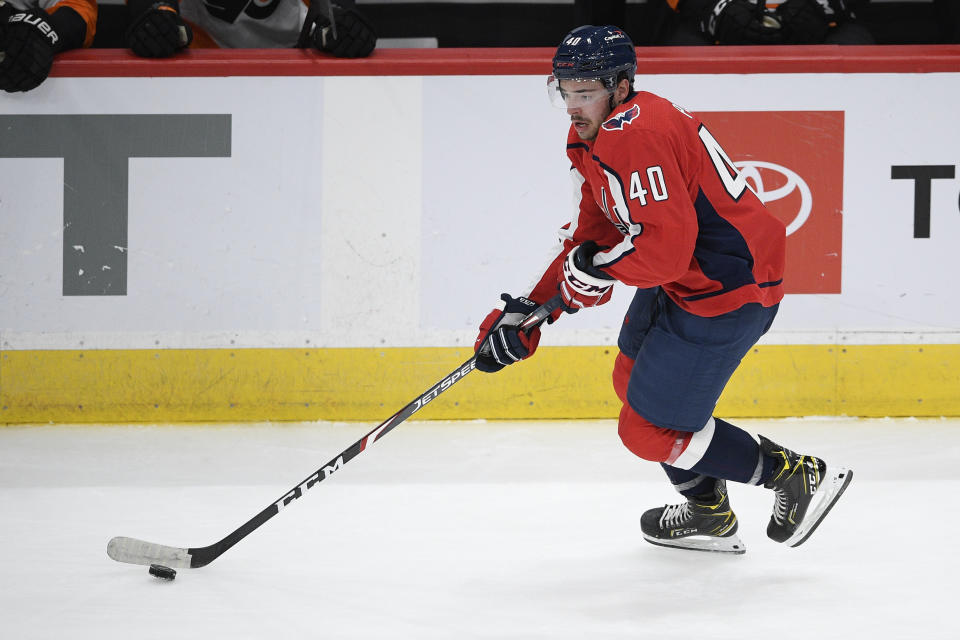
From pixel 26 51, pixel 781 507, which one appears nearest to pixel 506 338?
pixel 781 507

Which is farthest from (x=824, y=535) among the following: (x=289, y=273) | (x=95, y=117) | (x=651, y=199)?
(x=95, y=117)

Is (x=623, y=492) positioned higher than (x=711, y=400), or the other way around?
(x=711, y=400)

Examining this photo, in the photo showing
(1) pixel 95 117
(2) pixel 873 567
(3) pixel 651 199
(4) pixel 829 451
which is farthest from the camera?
(1) pixel 95 117

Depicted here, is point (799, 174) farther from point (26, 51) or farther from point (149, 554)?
point (26, 51)

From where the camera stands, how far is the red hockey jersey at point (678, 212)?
1.93 m

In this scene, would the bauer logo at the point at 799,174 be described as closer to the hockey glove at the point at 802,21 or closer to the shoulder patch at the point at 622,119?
the hockey glove at the point at 802,21

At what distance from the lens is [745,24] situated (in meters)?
3.80

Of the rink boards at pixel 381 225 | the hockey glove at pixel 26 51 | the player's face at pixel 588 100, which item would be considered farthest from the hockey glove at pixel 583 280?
the hockey glove at pixel 26 51

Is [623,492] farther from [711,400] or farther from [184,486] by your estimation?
[184,486]

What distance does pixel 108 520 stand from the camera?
101 inches

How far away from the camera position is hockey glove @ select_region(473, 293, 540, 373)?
2215mm

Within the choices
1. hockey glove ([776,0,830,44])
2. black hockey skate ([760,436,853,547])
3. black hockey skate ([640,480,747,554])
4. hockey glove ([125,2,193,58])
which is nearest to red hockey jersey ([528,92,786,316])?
black hockey skate ([760,436,853,547])

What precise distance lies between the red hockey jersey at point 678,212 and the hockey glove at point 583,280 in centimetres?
3

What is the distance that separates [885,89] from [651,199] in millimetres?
1936
